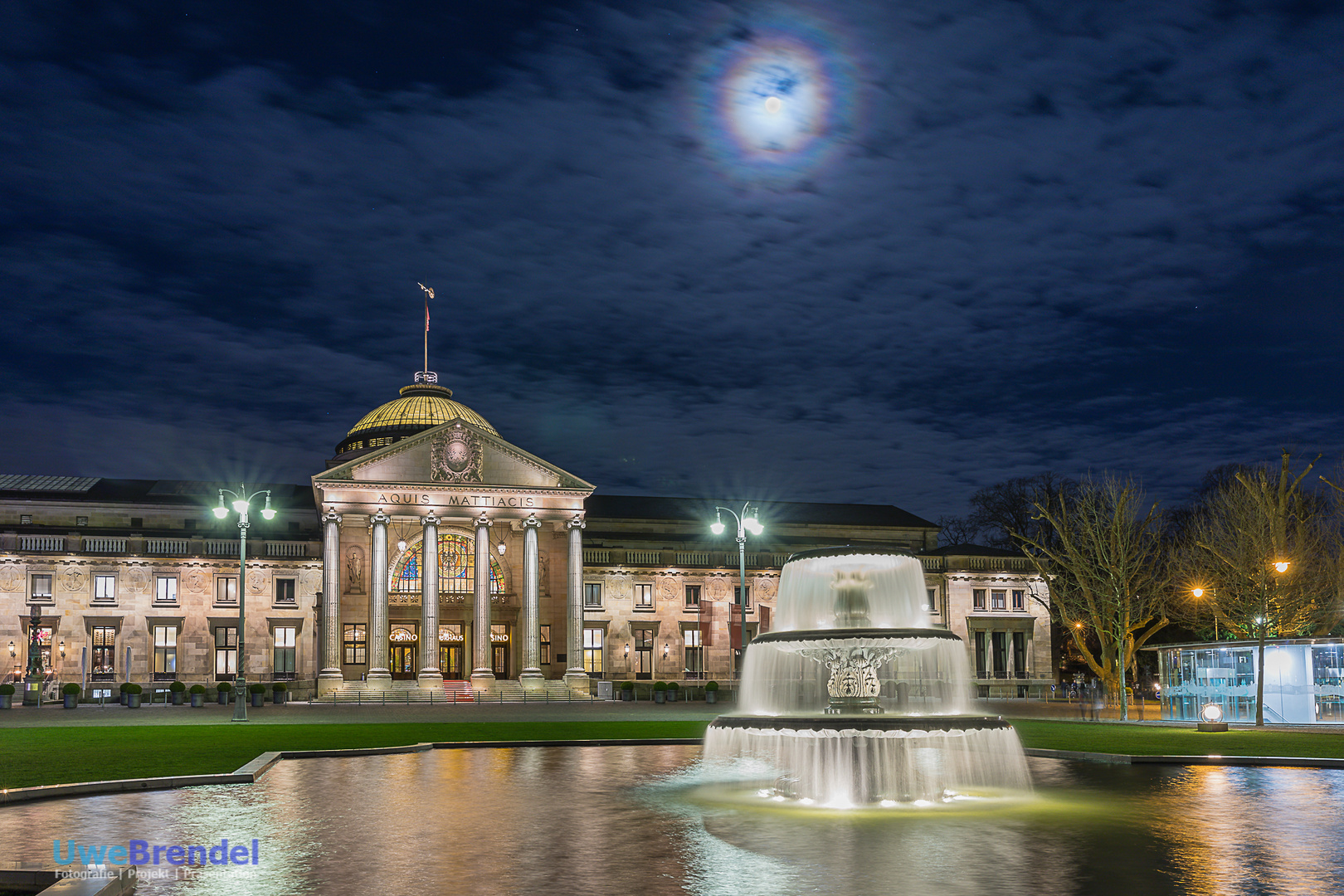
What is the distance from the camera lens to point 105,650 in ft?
228

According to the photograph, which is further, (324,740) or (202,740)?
(202,740)

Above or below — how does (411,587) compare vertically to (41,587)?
below

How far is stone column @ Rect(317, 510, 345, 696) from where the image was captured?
2655 inches

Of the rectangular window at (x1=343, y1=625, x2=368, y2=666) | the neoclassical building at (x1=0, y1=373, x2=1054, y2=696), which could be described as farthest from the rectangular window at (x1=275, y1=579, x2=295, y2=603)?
the rectangular window at (x1=343, y1=625, x2=368, y2=666)

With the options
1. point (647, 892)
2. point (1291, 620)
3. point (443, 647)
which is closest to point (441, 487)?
point (443, 647)

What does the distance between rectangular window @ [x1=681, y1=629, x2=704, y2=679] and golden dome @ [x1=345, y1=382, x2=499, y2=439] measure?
820 inches

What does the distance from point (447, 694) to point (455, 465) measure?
1448 cm

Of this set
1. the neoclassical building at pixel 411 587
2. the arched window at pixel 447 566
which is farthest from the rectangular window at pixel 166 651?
the arched window at pixel 447 566

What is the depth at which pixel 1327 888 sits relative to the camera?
34.4 feet

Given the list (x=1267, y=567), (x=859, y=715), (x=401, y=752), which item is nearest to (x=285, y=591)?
(x=401, y=752)

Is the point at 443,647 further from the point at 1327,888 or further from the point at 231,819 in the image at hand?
the point at 1327,888

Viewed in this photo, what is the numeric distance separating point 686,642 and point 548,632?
9.86m

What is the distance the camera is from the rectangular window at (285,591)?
73812 millimetres

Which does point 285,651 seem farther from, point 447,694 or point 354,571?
point 447,694
